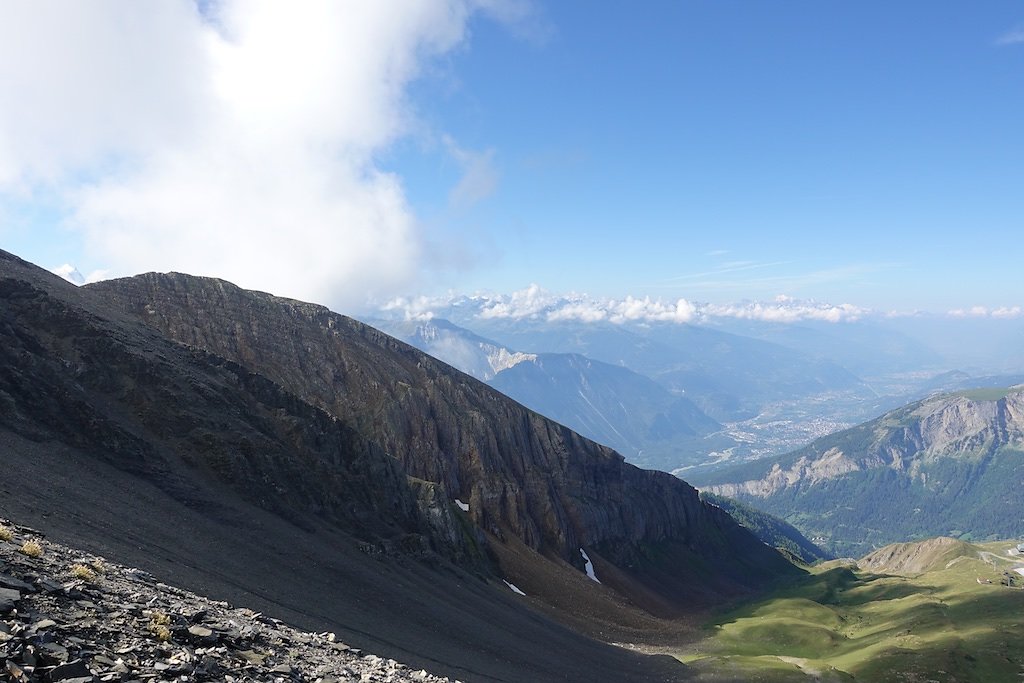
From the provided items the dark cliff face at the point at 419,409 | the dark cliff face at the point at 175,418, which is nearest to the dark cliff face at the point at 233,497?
the dark cliff face at the point at 175,418

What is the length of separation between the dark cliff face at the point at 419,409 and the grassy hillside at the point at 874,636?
41215 millimetres

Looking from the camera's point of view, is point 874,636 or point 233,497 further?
point 874,636

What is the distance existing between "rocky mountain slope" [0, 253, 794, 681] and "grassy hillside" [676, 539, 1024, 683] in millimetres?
13517

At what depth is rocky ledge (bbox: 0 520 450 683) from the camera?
1509cm

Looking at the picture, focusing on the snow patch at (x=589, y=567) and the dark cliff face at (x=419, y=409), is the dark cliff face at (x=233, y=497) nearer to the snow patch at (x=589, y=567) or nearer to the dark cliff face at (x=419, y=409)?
the dark cliff face at (x=419, y=409)

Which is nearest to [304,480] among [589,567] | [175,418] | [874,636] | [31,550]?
[175,418]

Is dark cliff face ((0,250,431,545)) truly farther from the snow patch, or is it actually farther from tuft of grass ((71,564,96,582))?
the snow patch

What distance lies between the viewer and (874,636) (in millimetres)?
110500

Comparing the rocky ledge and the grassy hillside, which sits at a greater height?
the rocky ledge

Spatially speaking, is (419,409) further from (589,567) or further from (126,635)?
(126,635)

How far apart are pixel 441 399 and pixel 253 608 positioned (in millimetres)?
103442

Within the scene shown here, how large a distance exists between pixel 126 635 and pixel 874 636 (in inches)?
5106

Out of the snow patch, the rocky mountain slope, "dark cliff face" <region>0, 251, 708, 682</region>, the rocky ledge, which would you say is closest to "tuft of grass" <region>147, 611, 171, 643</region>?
the rocky ledge

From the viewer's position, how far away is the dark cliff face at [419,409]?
4547 inches
